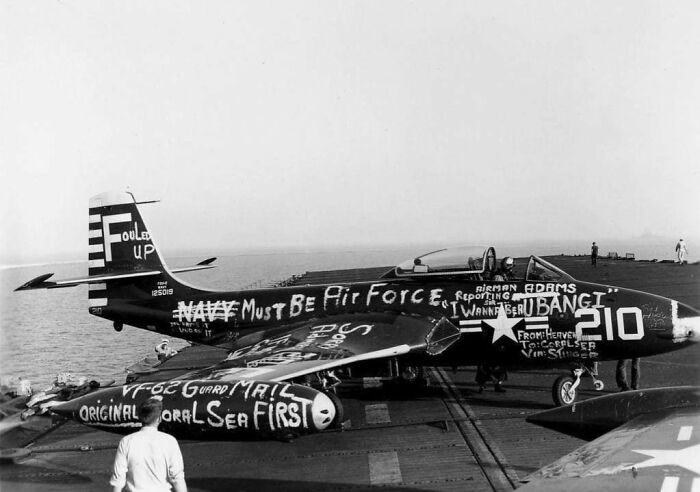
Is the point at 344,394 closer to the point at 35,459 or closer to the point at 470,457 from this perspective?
the point at 470,457

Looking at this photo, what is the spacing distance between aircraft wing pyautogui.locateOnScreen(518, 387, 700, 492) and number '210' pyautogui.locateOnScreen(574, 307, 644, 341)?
19.4 ft

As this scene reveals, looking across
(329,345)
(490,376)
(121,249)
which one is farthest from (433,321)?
(121,249)

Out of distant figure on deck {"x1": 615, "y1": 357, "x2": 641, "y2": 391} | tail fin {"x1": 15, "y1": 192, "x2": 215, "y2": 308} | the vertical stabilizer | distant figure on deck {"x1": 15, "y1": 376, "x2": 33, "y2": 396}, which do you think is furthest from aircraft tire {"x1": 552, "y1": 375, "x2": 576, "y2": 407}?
Result: distant figure on deck {"x1": 15, "y1": 376, "x2": 33, "y2": 396}

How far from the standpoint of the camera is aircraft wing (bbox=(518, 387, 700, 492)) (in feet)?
11.8

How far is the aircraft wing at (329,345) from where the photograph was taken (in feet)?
33.6

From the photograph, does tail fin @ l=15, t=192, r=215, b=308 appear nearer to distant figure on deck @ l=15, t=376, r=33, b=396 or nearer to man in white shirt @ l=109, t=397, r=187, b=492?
distant figure on deck @ l=15, t=376, r=33, b=396

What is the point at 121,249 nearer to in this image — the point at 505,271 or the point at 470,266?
the point at 470,266

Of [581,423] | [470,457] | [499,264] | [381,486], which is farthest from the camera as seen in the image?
→ [499,264]

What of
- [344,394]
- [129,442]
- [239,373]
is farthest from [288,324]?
[129,442]

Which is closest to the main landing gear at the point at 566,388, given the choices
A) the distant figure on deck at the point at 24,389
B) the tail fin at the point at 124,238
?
the tail fin at the point at 124,238

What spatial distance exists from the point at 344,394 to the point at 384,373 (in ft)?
6.76

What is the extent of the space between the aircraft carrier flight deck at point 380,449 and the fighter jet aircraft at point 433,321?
1.22 m

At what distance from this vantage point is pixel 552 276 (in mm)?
12656

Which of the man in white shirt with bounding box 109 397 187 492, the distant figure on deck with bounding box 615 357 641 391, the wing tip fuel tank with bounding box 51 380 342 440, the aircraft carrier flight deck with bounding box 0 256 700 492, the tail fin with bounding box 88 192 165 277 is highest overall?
the tail fin with bounding box 88 192 165 277
